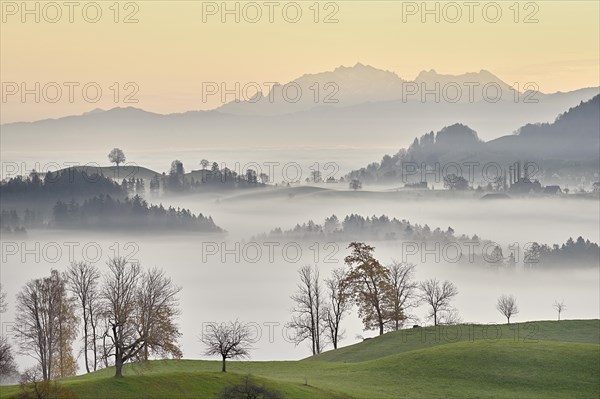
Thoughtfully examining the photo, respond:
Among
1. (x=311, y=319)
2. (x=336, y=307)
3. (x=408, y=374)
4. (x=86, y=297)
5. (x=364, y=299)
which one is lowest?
(x=408, y=374)

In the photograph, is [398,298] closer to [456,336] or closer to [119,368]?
[456,336]

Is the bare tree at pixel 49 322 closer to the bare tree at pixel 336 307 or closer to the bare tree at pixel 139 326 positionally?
the bare tree at pixel 139 326

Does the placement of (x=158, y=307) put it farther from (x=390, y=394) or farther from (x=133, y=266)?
(x=390, y=394)

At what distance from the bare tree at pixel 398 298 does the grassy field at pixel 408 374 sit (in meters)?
10.2

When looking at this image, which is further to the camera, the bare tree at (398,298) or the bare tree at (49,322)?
the bare tree at (398,298)

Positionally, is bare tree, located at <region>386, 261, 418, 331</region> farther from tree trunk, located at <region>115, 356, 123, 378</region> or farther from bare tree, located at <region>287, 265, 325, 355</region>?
tree trunk, located at <region>115, 356, 123, 378</region>

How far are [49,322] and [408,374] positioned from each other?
146 ft

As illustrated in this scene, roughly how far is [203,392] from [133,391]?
6.16 meters

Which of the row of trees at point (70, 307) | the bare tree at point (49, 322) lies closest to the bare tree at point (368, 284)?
the row of trees at point (70, 307)

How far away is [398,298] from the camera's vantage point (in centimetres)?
12350

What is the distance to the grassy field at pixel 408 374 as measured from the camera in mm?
74000

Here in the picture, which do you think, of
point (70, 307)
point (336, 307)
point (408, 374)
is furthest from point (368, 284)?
point (70, 307)

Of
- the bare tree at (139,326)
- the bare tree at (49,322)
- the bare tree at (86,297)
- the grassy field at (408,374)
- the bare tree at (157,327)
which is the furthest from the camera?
the bare tree at (86,297)

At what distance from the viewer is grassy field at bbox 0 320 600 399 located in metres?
74.0
